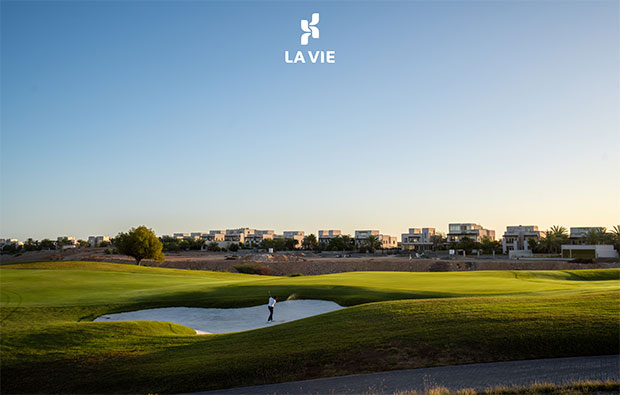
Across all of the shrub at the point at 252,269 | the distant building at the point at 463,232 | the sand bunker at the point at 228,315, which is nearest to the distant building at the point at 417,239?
the distant building at the point at 463,232

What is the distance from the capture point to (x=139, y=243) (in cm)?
5925

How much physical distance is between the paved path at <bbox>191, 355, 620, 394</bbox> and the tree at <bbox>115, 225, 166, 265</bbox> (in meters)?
53.5

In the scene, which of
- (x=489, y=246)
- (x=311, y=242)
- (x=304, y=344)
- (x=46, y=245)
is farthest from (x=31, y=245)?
(x=304, y=344)

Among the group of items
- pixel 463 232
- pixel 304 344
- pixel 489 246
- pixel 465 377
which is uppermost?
pixel 463 232

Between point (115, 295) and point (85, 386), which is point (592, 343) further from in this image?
point (115, 295)

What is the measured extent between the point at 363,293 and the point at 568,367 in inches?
580

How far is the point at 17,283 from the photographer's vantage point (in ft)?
95.3

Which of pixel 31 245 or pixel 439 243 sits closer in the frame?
pixel 439 243

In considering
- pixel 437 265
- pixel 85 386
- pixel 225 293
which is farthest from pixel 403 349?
pixel 437 265

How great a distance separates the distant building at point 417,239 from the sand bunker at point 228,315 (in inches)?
5587

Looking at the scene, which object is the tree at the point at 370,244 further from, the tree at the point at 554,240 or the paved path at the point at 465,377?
the paved path at the point at 465,377

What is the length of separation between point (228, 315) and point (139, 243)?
1642 inches

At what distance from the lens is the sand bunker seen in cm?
2028

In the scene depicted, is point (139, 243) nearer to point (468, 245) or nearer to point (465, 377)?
point (465, 377)
